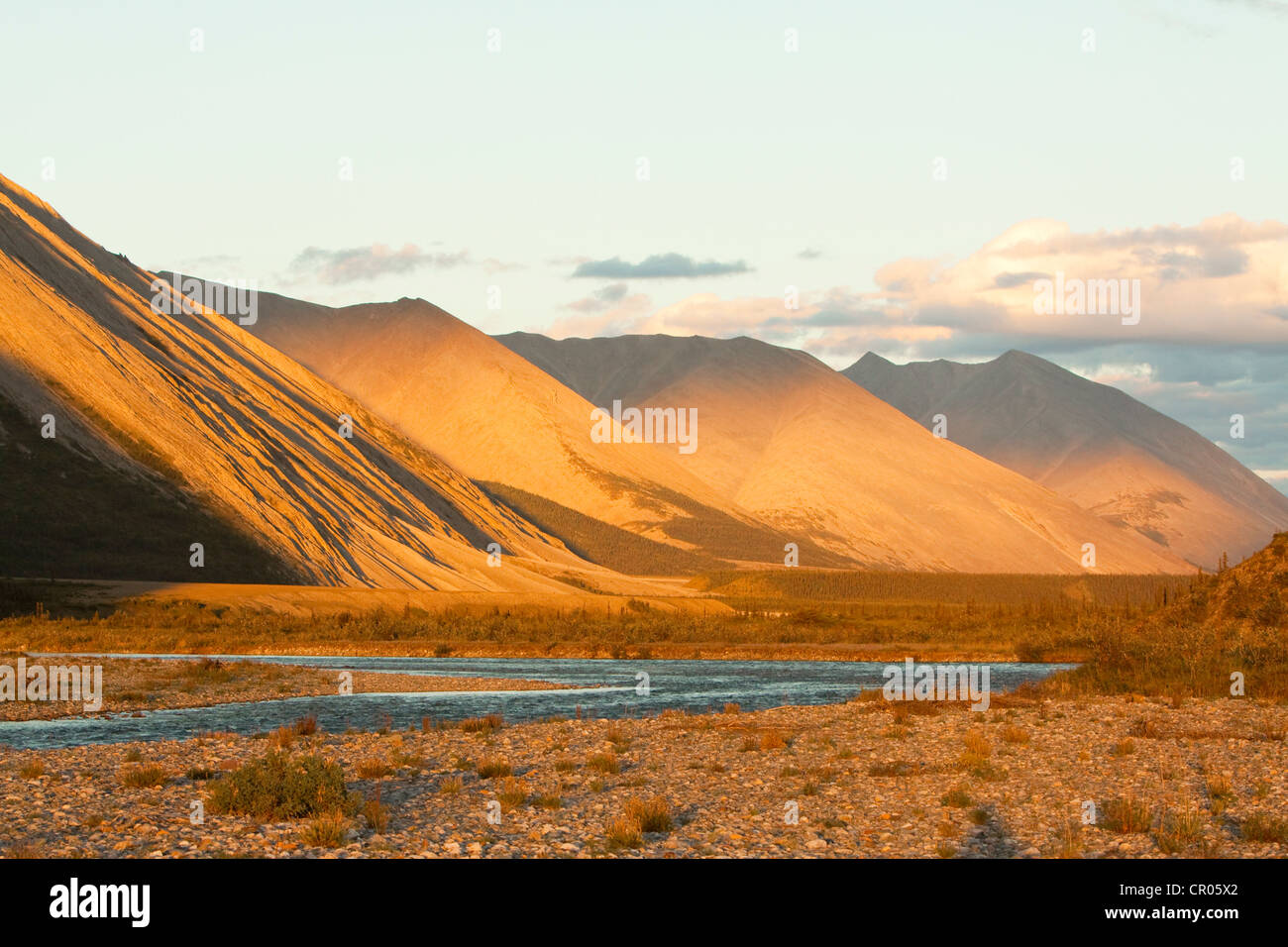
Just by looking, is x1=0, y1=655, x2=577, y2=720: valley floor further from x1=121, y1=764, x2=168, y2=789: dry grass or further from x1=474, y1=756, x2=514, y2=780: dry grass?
x1=474, y1=756, x2=514, y2=780: dry grass

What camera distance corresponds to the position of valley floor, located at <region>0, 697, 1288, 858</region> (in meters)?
20.5

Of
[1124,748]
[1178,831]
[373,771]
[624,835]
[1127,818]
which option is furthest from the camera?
[1124,748]

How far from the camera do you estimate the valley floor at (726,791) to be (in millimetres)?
20500

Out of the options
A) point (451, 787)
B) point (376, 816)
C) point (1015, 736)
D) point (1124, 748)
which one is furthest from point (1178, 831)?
point (1015, 736)

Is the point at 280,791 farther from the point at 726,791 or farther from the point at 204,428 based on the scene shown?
the point at 204,428

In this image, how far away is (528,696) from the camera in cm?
5441

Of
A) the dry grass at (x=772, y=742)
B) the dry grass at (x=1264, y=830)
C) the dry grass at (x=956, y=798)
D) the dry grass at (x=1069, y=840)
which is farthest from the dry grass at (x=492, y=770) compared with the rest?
the dry grass at (x=1264, y=830)

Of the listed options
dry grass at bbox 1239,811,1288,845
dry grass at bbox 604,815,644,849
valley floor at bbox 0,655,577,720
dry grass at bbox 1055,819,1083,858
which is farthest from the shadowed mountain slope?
dry grass at bbox 1239,811,1288,845

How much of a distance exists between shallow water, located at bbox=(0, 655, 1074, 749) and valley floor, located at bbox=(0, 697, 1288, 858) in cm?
489

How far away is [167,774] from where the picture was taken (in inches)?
1072

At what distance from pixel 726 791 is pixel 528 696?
2896 cm

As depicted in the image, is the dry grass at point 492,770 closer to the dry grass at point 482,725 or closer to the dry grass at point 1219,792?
the dry grass at point 482,725
